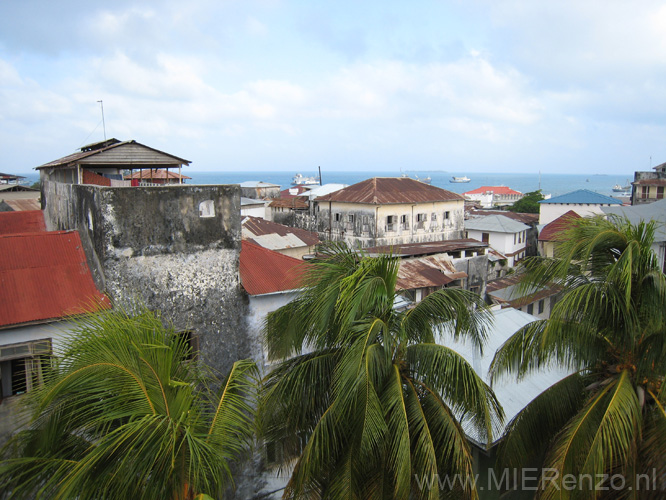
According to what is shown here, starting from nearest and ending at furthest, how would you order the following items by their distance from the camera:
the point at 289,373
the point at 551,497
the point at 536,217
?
the point at 551,497 < the point at 289,373 < the point at 536,217

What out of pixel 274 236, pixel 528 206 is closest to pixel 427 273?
pixel 274 236

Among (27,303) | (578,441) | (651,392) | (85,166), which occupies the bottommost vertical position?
(578,441)

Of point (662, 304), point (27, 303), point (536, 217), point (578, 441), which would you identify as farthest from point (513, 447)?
point (536, 217)

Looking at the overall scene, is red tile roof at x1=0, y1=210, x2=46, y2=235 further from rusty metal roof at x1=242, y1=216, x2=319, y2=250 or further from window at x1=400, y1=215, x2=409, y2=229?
window at x1=400, y1=215, x2=409, y2=229

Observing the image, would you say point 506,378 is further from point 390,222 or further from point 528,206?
point 528,206

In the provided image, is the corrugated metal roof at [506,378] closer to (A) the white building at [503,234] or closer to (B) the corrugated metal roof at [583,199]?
(A) the white building at [503,234]

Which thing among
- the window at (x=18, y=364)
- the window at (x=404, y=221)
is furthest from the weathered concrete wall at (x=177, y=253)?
the window at (x=404, y=221)

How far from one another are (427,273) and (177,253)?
1697 cm

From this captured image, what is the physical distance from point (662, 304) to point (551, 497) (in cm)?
299

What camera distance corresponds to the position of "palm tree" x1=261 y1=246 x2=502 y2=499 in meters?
6.57

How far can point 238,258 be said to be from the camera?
1238 centimetres

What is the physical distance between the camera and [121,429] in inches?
215

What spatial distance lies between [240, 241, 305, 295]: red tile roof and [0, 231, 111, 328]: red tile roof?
3.30m

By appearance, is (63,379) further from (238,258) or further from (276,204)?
(276,204)
